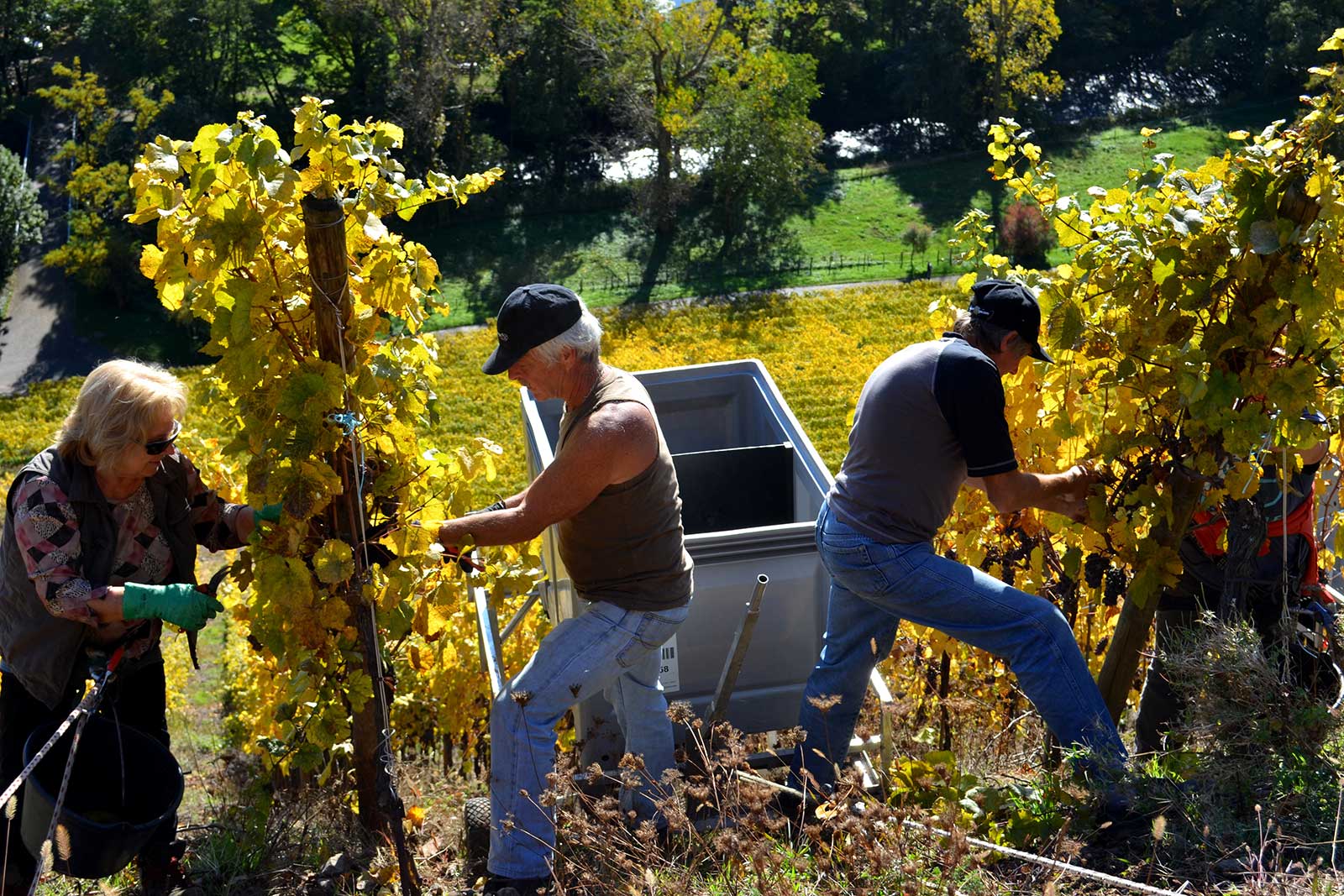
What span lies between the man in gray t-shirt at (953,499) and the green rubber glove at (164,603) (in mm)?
1638

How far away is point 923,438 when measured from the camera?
3516mm

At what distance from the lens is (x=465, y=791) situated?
17.3ft

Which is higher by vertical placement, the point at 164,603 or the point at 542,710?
the point at 164,603

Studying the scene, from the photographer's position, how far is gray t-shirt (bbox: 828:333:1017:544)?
3426 mm

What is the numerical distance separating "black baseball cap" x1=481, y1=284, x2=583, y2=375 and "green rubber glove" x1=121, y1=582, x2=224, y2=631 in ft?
3.20

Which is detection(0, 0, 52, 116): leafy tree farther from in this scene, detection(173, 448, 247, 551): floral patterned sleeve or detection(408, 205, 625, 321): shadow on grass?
detection(173, 448, 247, 551): floral patterned sleeve

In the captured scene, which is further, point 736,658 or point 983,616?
point 736,658

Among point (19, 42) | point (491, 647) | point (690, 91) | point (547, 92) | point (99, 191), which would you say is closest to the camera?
point (491, 647)

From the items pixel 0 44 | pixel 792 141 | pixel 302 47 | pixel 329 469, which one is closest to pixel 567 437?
pixel 329 469

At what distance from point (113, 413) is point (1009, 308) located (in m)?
2.37

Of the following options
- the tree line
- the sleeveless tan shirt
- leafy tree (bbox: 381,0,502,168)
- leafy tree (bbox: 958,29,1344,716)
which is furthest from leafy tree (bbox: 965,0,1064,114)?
the sleeveless tan shirt

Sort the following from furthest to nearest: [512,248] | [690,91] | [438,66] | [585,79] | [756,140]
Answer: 1. [585,79]
2. [690,91]
3. [438,66]
4. [756,140]
5. [512,248]

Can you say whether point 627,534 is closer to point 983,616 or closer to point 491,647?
point 983,616

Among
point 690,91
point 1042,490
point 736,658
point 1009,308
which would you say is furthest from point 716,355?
point 1009,308
